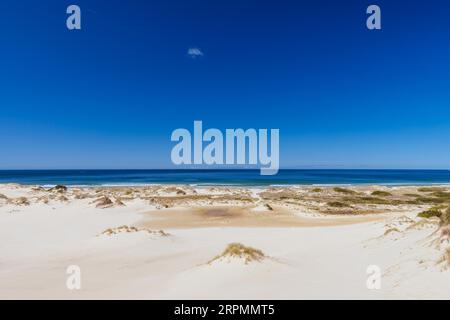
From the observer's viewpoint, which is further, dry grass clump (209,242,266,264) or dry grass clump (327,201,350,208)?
dry grass clump (327,201,350,208)

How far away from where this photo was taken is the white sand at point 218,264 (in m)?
9.82

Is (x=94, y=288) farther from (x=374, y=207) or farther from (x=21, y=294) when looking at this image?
(x=374, y=207)

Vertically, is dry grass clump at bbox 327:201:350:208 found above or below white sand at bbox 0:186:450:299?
below

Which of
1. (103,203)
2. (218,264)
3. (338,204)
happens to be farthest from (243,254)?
(338,204)

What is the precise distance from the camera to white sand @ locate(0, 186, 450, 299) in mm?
9820

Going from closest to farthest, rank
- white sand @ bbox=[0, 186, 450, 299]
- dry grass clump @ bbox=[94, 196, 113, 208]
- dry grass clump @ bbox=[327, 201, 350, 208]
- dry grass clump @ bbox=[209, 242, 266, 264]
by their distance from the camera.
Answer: white sand @ bbox=[0, 186, 450, 299]
dry grass clump @ bbox=[209, 242, 266, 264]
dry grass clump @ bbox=[94, 196, 113, 208]
dry grass clump @ bbox=[327, 201, 350, 208]

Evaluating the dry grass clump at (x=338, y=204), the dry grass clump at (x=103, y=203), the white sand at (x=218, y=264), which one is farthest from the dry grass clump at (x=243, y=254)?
the dry grass clump at (x=338, y=204)

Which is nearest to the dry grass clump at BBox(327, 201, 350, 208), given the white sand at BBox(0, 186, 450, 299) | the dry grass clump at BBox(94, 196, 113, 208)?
the white sand at BBox(0, 186, 450, 299)

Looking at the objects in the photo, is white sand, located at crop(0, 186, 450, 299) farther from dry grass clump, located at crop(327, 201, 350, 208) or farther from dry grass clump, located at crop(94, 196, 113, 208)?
dry grass clump, located at crop(327, 201, 350, 208)

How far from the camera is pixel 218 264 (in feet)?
41.0

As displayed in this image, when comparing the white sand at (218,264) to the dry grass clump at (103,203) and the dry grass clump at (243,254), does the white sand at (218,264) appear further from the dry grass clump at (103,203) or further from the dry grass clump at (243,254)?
the dry grass clump at (103,203)

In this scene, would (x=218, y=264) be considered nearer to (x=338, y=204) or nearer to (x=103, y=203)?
(x=103, y=203)

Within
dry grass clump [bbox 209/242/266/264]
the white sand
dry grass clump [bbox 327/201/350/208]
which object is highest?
dry grass clump [bbox 209/242/266/264]
